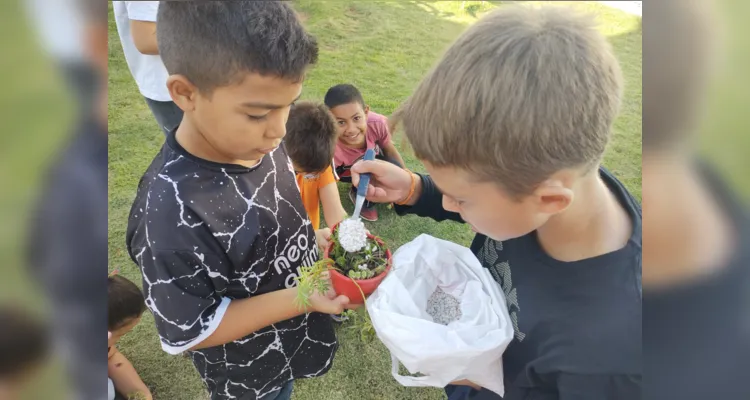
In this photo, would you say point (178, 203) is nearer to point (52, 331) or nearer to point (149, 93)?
point (52, 331)

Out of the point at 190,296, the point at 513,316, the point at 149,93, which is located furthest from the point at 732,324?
the point at 149,93

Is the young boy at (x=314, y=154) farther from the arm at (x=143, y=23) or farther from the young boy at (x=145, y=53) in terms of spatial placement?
the arm at (x=143, y=23)

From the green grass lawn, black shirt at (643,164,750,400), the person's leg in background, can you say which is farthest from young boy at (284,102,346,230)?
black shirt at (643,164,750,400)

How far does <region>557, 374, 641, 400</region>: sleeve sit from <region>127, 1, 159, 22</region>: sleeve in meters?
1.67

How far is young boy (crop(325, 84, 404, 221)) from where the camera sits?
3.08m

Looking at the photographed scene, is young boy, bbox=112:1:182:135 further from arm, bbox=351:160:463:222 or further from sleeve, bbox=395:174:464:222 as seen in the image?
sleeve, bbox=395:174:464:222

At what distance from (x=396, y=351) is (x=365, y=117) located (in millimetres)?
2307

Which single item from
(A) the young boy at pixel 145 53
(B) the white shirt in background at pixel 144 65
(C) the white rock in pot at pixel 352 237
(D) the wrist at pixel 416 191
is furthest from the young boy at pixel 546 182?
(B) the white shirt in background at pixel 144 65

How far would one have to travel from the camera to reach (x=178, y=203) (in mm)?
1007

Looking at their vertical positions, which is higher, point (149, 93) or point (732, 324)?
point (732, 324)

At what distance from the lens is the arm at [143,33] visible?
1.68 m

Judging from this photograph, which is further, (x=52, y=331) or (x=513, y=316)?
(x=513, y=316)

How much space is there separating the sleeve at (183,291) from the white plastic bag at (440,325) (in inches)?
14.6

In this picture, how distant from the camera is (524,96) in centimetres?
75
